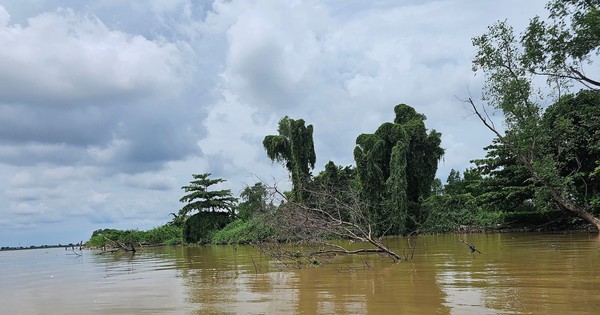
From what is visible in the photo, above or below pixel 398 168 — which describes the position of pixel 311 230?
below

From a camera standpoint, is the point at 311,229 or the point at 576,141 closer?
the point at 311,229

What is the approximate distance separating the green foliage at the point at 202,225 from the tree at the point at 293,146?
8210 mm

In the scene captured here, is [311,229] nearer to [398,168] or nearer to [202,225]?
[398,168]

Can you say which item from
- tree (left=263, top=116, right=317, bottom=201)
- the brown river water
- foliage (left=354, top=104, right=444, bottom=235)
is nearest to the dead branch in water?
the brown river water

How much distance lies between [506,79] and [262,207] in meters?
16.3

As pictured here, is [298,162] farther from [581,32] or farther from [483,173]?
[581,32]

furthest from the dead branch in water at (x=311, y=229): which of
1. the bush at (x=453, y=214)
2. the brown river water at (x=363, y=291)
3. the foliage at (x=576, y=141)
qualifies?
the bush at (x=453, y=214)

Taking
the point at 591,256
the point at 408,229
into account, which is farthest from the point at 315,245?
the point at 408,229

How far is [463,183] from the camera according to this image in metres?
54.8

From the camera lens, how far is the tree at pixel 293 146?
46562mm

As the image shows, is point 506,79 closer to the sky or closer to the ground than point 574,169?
closer to the sky

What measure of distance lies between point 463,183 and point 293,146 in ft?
70.5

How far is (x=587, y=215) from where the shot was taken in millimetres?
23438

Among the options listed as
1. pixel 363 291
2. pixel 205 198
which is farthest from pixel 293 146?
pixel 363 291
